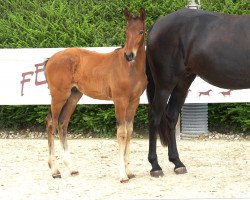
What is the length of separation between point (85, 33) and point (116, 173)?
3963mm

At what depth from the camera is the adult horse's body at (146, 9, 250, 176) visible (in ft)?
21.7

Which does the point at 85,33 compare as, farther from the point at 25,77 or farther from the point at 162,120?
the point at 162,120

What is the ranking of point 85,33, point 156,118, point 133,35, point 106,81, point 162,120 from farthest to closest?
point 85,33
point 162,120
point 156,118
point 106,81
point 133,35

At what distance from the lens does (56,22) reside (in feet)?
34.7

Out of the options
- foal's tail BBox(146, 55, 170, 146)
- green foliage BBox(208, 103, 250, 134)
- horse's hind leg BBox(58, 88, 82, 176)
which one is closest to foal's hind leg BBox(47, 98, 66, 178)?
horse's hind leg BBox(58, 88, 82, 176)

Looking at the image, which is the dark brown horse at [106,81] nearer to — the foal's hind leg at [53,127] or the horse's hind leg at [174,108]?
the foal's hind leg at [53,127]

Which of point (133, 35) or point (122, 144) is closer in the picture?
point (133, 35)

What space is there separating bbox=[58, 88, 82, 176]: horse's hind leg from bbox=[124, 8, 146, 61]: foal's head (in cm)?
112

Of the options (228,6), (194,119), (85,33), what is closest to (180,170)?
(194,119)

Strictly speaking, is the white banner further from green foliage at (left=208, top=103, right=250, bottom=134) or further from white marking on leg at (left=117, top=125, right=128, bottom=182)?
white marking on leg at (left=117, top=125, right=128, bottom=182)

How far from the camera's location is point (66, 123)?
7.01m

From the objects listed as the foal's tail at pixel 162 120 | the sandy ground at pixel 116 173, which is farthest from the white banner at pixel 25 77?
the foal's tail at pixel 162 120

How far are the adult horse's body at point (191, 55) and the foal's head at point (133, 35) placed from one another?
61cm

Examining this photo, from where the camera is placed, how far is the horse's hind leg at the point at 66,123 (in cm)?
691
